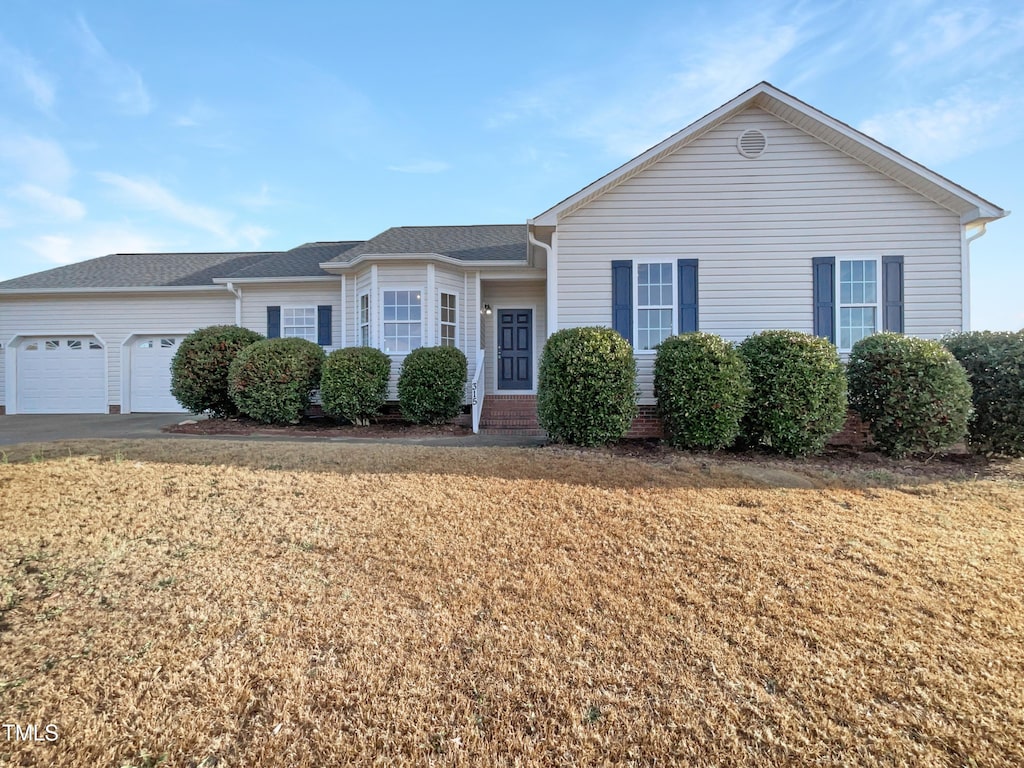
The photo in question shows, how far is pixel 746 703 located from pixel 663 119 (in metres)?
12.8

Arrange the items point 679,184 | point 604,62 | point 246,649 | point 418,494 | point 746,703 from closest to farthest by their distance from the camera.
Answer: point 746,703 < point 246,649 < point 418,494 < point 679,184 < point 604,62

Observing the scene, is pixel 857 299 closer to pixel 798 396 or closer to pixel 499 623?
pixel 798 396

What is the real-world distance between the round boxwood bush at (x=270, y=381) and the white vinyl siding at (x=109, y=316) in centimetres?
493

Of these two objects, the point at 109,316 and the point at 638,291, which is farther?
the point at 109,316

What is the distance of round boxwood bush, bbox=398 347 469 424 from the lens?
9555 millimetres

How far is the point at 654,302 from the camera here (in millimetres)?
8656

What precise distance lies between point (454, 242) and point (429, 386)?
489cm

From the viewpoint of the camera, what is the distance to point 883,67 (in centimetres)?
934

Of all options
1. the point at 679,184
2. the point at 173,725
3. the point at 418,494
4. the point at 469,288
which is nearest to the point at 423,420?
the point at 469,288

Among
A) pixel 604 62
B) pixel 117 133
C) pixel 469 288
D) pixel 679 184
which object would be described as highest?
pixel 604 62

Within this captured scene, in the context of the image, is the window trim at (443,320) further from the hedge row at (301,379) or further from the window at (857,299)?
the window at (857,299)

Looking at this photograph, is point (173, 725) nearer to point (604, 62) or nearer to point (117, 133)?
point (604, 62)

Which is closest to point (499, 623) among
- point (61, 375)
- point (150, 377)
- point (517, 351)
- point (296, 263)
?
point (517, 351)

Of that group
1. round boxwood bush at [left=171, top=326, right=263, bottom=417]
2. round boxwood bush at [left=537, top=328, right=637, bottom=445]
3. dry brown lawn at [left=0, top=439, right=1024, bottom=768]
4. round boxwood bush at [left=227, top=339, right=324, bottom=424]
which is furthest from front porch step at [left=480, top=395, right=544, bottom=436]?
round boxwood bush at [left=171, top=326, right=263, bottom=417]
